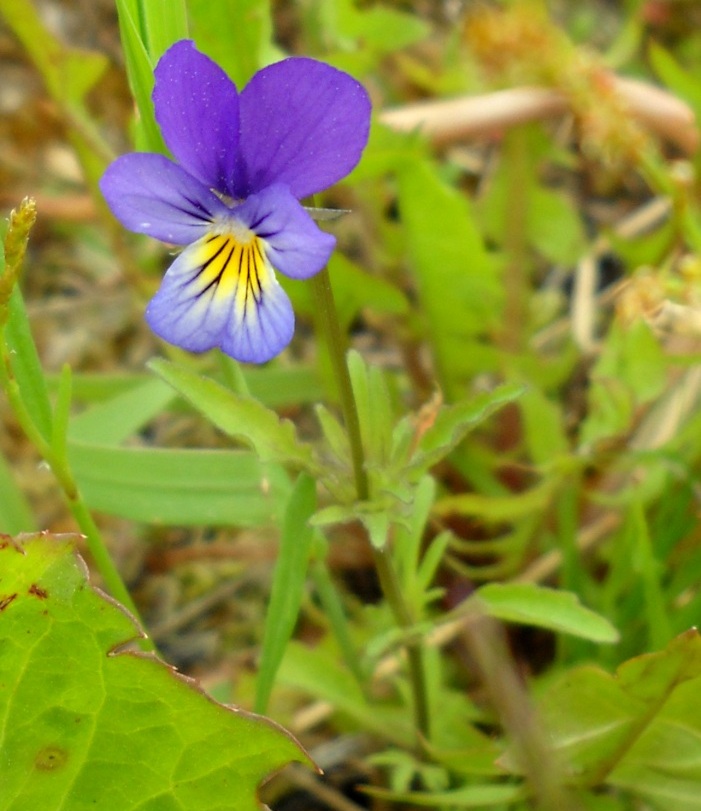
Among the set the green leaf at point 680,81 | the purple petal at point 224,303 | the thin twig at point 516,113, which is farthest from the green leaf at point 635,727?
the green leaf at point 680,81

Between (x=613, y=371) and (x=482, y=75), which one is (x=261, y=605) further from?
(x=482, y=75)

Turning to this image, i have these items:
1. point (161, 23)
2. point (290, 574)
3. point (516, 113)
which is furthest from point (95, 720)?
point (516, 113)

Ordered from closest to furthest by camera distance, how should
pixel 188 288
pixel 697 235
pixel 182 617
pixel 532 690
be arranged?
pixel 188 288 → pixel 532 690 → pixel 697 235 → pixel 182 617

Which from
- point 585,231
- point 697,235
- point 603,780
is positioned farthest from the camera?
point 585,231

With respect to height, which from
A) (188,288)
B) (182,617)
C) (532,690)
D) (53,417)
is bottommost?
(182,617)

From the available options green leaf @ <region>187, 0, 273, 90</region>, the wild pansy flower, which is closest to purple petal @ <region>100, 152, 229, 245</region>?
the wild pansy flower

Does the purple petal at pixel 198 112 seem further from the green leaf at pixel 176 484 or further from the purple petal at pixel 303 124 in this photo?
the green leaf at pixel 176 484

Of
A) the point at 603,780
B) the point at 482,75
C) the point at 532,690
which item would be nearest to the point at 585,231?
the point at 482,75
